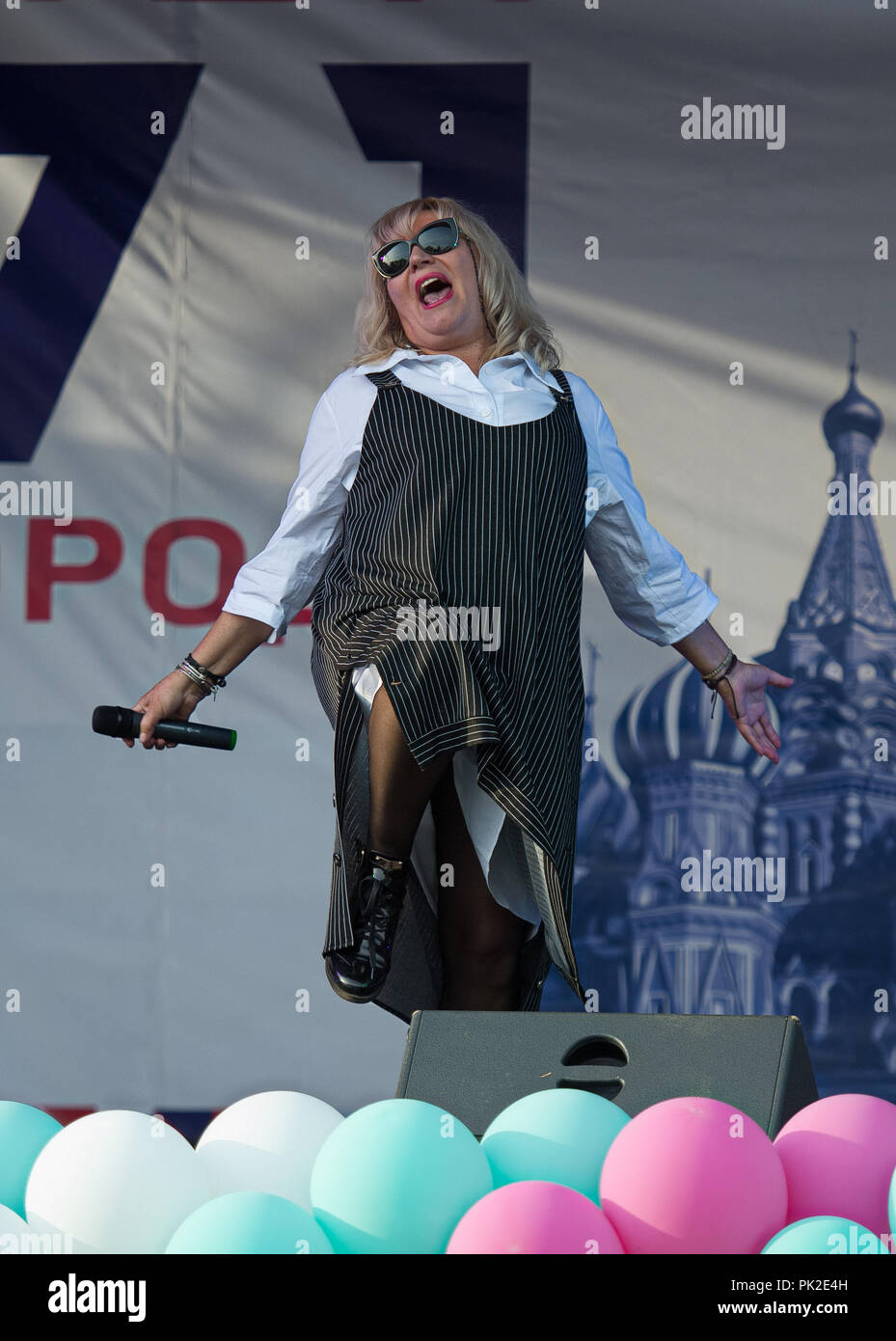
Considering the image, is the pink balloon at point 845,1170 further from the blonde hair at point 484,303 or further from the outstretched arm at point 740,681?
the blonde hair at point 484,303

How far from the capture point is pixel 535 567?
88.5 inches

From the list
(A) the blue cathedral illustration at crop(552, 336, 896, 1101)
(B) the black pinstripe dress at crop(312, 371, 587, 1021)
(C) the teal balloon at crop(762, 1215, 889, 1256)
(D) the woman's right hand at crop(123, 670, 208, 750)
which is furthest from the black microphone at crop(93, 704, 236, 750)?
(A) the blue cathedral illustration at crop(552, 336, 896, 1101)

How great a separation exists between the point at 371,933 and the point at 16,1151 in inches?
27.3

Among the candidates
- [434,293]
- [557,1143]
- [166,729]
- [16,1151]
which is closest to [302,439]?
[434,293]

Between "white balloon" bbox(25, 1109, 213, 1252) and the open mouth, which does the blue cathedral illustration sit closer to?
the open mouth

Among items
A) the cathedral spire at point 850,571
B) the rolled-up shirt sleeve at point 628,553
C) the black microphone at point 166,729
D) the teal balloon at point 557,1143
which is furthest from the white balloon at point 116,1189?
the cathedral spire at point 850,571

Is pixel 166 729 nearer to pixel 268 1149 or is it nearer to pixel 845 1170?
pixel 268 1149

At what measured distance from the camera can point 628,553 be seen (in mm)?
2490

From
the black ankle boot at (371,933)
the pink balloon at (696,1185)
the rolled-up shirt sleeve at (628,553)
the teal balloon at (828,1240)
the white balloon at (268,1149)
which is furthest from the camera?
the rolled-up shirt sleeve at (628,553)

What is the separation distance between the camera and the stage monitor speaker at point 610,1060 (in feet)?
4.89

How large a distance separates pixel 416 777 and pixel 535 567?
35 cm

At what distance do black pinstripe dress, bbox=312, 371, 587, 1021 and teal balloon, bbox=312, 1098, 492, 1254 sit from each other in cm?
86

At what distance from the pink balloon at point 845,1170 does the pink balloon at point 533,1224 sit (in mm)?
224
